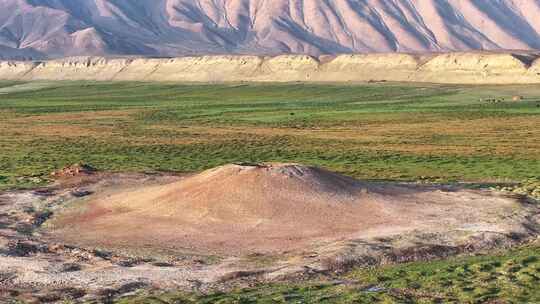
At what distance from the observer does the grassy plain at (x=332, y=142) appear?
19.0 m

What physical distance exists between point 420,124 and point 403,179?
36.3 meters

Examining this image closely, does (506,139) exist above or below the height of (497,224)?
below

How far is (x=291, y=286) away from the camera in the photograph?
62.8ft

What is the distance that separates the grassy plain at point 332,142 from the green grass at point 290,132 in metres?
0.13

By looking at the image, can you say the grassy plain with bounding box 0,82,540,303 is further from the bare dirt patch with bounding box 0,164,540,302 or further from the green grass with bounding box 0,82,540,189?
the bare dirt patch with bounding box 0,164,540,302

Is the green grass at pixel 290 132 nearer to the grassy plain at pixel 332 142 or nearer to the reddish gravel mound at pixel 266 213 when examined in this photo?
the grassy plain at pixel 332 142

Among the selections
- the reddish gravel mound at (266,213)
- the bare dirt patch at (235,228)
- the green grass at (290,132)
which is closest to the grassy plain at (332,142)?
the green grass at (290,132)

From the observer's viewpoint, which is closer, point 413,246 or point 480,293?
point 480,293

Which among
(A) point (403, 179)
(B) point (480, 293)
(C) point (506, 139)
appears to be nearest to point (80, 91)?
(C) point (506, 139)

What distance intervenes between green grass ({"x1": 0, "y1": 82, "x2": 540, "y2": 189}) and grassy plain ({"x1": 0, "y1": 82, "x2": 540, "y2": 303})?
0.43 ft

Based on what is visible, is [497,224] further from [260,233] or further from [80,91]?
[80,91]

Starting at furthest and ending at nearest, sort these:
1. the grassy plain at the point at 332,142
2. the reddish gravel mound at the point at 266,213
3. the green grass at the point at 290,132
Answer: the green grass at the point at 290,132
the reddish gravel mound at the point at 266,213
the grassy plain at the point at 332,142

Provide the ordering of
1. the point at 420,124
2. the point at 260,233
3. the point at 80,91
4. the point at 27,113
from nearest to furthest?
the point at 260,233, the point at 420,124, the point at 27,113, the point at 80,91

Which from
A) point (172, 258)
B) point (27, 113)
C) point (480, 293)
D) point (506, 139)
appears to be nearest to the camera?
point (480, 293)
